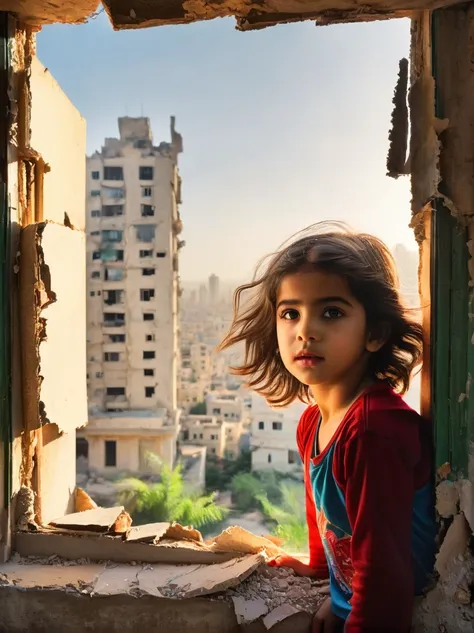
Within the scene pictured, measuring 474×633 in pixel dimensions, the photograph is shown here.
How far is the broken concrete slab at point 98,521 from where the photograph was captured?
3.87 feet

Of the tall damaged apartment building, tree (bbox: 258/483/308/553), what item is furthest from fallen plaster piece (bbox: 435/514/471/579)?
the tall damaged apartment building

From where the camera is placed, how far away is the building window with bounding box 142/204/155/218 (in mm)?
4366

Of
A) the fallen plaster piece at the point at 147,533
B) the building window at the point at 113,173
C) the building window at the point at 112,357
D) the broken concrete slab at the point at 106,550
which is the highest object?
the building window at the point at 113,173

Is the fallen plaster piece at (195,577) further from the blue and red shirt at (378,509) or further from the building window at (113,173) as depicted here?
the building window at (113,173)

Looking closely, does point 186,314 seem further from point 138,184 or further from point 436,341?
point 436,341

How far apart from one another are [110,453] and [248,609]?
A: 3.90 meters

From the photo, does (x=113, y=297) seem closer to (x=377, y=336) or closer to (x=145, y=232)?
(x=145, y=232)

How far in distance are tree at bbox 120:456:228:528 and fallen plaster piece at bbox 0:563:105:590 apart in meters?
2.86

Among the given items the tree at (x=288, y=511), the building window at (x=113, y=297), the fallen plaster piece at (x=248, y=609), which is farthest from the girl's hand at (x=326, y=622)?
the building window at (x=113, y=297)

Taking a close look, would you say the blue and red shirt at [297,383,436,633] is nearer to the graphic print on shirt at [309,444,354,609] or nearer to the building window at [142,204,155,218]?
the graphic print on shirt at [309,444,354,609]

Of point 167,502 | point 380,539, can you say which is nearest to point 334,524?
point 380,539

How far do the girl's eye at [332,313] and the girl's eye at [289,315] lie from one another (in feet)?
0.21

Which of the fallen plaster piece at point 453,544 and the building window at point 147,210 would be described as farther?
the building window at point 147,210

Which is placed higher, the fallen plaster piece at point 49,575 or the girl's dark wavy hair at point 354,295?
the girl's dark wavy hair at point 354,295
